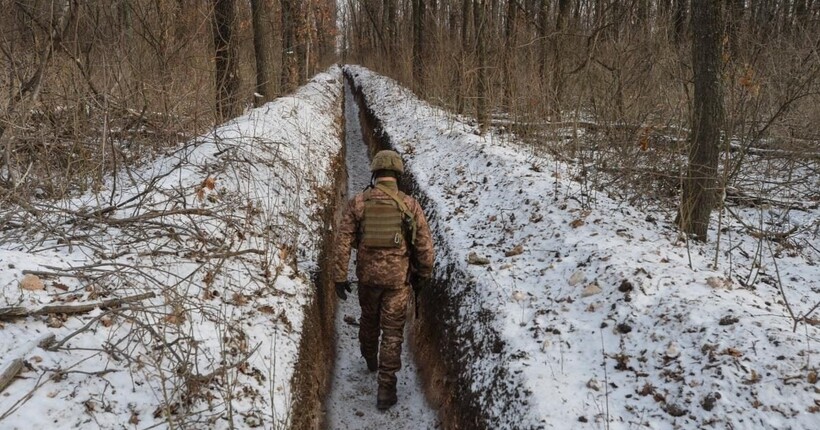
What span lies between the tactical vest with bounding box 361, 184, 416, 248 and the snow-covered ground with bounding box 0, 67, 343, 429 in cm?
89

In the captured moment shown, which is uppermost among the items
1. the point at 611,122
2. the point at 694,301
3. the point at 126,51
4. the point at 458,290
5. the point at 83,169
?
the point at 126,51

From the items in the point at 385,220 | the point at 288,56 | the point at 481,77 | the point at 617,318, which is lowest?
the point at 617,318

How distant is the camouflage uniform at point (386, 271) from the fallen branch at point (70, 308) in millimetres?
1643

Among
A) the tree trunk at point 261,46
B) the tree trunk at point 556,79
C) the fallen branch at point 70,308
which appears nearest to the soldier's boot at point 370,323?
the fallen branch at point 70,308

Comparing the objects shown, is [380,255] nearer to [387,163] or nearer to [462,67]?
[387,163]

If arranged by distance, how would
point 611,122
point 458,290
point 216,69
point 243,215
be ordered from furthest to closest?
point 216,69 < point 611,122 < point 243,215 < point 458,290

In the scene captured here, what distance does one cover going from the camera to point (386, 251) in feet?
13.4

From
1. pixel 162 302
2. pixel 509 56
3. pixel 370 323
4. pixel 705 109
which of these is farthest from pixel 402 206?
pixel 509 56

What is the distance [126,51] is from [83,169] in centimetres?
187

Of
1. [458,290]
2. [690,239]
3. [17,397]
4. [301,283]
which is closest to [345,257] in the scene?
[301,283]

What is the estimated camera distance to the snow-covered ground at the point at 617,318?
8.20 feet

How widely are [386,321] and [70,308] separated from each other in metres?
2.32

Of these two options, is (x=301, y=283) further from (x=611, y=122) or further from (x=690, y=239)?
(x=611, y=122)

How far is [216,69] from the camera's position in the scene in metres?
8.13
